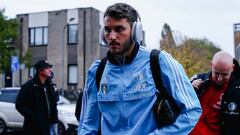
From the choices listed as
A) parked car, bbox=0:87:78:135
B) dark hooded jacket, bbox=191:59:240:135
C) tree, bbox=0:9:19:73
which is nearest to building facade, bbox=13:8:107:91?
tree, bbox=0:9:19:73

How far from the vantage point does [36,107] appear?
7.99 m

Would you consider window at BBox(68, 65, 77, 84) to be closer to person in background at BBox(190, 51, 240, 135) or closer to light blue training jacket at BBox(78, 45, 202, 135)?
person in background at BBox(190, 51, 240, 135)

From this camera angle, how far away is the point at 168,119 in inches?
→ 116

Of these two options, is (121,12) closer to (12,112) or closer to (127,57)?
(127,57)

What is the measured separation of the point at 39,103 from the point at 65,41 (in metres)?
38.3

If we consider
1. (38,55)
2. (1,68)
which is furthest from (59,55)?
(1,68)

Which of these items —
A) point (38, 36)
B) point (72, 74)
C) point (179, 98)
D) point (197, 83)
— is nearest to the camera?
point (179, 98)

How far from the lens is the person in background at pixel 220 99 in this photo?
4930mm

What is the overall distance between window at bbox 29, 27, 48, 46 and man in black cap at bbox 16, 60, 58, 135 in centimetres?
3929

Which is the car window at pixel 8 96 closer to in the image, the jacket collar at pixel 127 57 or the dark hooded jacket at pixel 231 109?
the dark hooded jacket at pixel 231 109

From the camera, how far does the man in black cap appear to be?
7.84 metres

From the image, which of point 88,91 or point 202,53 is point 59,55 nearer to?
point 202,53

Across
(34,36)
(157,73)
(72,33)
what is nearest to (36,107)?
(157,73)

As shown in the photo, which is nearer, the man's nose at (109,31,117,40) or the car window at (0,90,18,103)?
the man's nose at (109,31,117,40)
